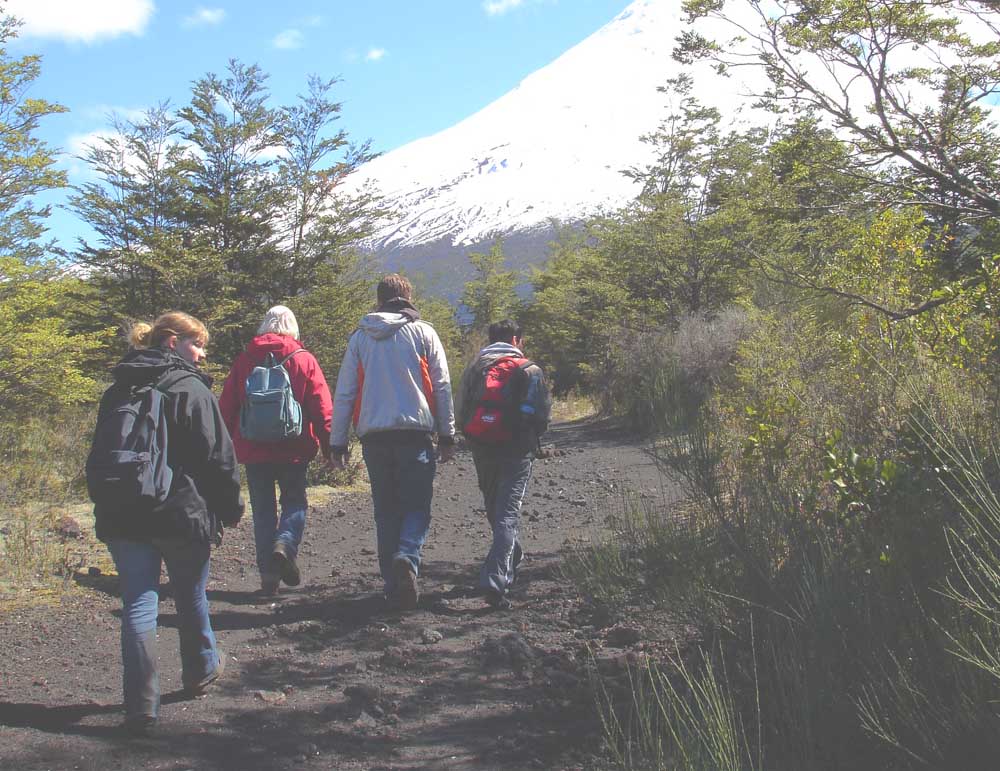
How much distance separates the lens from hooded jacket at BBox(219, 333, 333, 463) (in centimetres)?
534

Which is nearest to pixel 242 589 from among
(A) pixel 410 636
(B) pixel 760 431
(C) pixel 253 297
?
(A) pixel 410 636

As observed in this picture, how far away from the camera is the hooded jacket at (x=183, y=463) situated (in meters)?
3.41

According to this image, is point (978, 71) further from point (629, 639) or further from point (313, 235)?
point (313, 235)

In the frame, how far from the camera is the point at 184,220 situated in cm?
1295

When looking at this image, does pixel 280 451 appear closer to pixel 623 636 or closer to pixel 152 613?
pixel 152 613

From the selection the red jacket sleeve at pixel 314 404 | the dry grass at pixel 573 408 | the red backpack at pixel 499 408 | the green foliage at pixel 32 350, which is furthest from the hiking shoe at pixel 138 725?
the dry grass at pixel 573 408

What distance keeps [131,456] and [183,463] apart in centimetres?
25

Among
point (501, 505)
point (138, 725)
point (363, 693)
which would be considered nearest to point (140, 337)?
point (138, 725)

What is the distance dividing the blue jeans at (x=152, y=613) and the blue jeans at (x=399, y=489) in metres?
1.43

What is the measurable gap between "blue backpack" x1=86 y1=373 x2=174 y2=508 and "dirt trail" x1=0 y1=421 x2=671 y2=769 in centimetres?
89

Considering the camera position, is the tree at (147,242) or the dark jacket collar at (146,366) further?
the tree at (147,242)

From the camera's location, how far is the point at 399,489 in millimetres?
5129

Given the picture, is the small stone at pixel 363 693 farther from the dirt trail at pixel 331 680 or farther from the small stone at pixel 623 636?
the small stone at pixel 623 636

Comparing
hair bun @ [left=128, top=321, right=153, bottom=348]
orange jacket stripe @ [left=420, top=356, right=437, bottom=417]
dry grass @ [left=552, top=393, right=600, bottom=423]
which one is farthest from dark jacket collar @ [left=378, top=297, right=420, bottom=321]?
dry grass @ [left=552, top=393, right=600, bottom=423]
